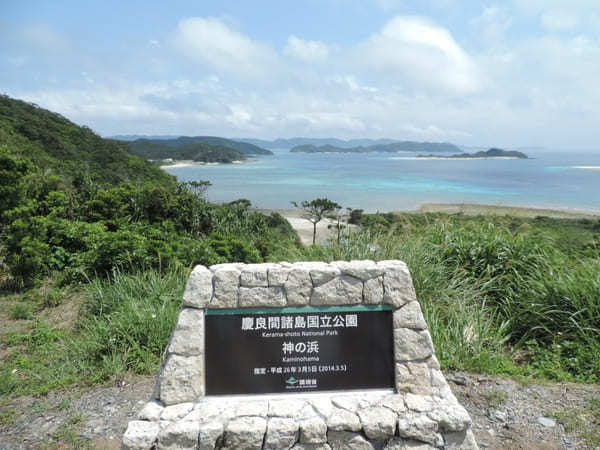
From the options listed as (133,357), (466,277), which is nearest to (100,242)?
(133,357)

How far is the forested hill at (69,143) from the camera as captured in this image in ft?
114

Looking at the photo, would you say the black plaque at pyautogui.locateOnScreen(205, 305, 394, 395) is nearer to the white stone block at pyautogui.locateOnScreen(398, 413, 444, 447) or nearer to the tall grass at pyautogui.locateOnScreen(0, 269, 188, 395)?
the white stone block at pyautogui.locateOnScreen(398, 413, 444, 447)

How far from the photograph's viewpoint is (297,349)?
3.04 m

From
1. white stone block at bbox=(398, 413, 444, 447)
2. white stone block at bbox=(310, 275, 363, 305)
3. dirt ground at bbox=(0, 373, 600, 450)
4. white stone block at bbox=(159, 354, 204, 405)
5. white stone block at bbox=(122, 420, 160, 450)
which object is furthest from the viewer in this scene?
dirt ground at bbox=(0, 373, 600, 450)

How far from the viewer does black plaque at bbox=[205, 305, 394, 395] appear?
3.01 metres

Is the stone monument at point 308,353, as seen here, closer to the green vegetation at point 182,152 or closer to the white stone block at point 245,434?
the white stone block at point 245,434

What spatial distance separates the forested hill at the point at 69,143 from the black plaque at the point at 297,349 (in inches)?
1272

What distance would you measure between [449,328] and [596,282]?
6.06 ft

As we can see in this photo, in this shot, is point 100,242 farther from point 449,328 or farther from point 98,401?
point 449,328

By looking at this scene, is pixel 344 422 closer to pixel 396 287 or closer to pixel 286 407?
pixel 286 407

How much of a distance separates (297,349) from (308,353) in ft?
0.30

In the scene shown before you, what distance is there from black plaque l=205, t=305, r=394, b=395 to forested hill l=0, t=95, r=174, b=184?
3232 cm

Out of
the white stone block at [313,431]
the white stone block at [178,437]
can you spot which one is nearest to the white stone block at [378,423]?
the white stone block at [313,431]

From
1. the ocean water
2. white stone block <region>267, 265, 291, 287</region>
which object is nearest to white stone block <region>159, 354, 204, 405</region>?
white stone block <region>267, 265, 291, 287</region>
